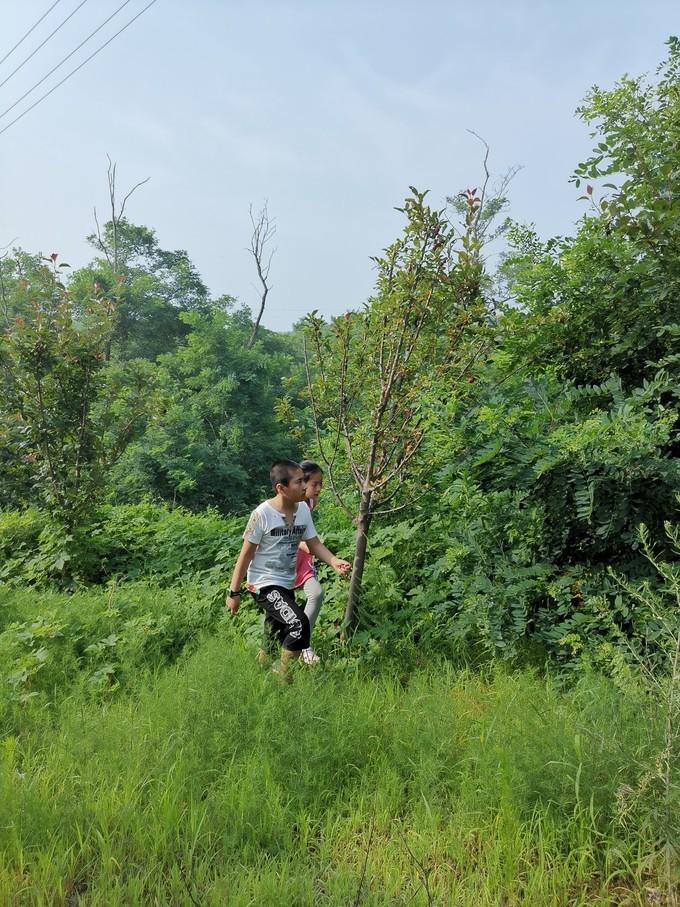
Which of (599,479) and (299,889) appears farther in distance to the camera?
(599,479)

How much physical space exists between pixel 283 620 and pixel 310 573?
0.71 meters

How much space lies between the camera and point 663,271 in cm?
484

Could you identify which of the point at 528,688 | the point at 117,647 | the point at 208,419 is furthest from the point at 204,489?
the point at 528,688

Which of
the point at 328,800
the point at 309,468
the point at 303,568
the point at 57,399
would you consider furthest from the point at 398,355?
the point at 57,399

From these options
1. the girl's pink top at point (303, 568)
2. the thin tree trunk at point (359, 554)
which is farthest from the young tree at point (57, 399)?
the thin tree trunk at point (359, 554)

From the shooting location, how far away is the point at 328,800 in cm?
336

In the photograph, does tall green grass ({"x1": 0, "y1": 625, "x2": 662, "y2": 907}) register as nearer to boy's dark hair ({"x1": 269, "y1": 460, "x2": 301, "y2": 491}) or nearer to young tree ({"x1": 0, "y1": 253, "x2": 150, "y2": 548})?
boy's dark hair ({"x1": 269, "y1": 460, "x2": 301, "y2": 491})

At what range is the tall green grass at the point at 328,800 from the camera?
2727mm

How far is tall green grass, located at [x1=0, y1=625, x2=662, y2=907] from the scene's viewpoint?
273 cm

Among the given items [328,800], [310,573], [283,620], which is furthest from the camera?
[310,573]

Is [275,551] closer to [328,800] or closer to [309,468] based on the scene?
[309,468]

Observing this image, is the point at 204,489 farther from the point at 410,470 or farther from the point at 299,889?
the point at 299,889

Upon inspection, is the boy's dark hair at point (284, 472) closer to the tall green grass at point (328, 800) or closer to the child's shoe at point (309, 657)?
the child's shoe at point (309, 657)

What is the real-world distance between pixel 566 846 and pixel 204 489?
75.4ft
